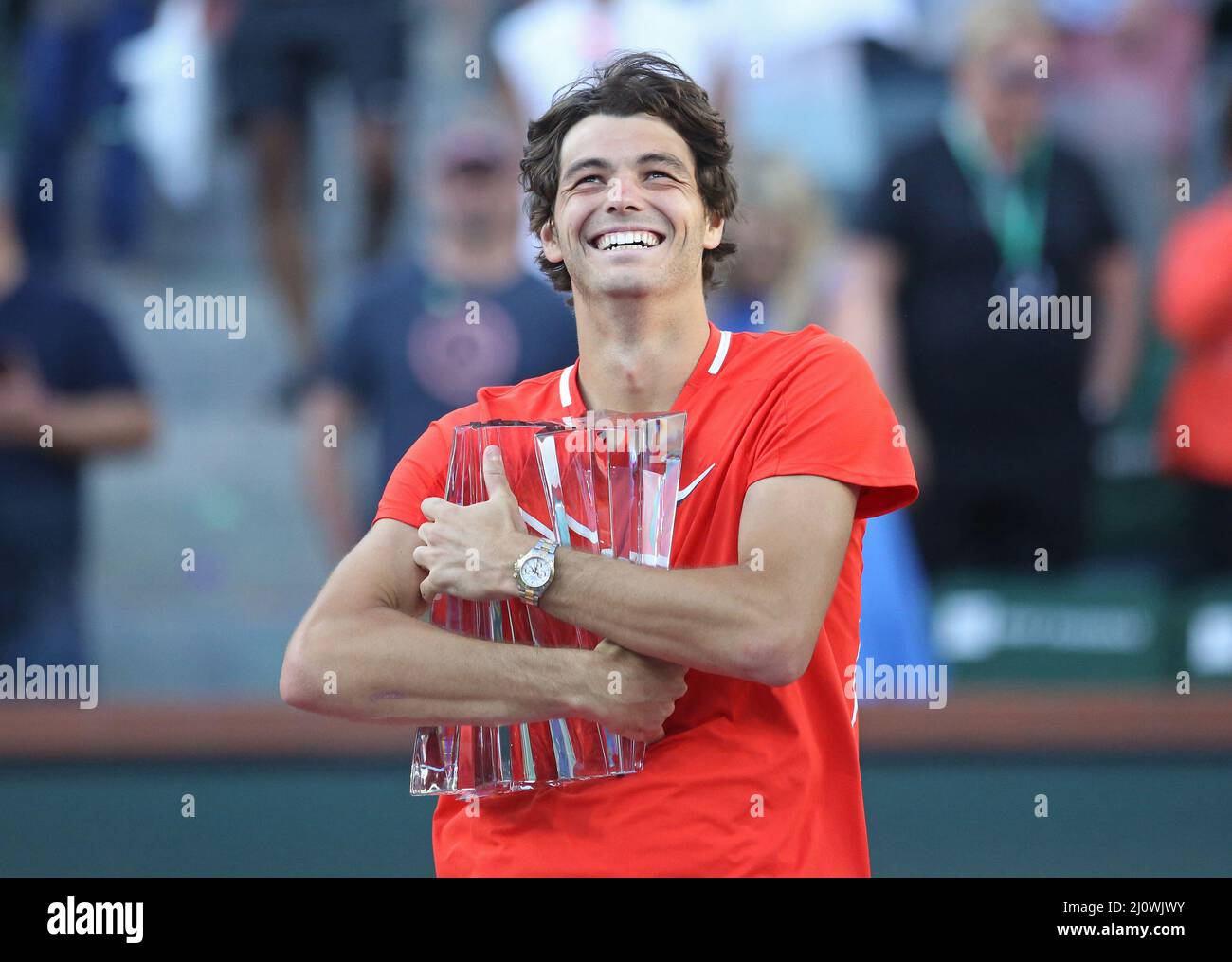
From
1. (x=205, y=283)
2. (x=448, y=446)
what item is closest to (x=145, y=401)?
(x=205, y=283)

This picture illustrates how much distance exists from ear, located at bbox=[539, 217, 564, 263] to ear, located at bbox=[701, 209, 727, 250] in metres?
0.24

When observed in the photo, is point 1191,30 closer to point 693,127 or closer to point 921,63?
point 921,63

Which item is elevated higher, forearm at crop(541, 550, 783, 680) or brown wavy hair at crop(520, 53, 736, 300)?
brown wavy hair at crop(520, 53, 736, 300)

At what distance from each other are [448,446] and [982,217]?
3471 millimetres

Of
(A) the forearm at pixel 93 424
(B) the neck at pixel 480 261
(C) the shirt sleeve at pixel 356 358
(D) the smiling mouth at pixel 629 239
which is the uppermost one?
(B) the neck at pixel 480 261

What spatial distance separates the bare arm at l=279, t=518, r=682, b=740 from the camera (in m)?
2.32

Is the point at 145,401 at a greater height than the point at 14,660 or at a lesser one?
greater

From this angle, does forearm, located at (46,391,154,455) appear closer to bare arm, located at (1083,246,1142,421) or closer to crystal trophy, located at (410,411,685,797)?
bare arm, located at (1083,246,1142,421)

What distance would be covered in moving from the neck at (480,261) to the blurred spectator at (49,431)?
116 cm

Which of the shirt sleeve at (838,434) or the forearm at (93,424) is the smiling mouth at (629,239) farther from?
the forearm at (93,424)

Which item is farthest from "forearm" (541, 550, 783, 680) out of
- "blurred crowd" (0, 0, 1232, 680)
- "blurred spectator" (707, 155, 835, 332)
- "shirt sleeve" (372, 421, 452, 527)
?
"blurred spectator" (707, 155, 835, 332)

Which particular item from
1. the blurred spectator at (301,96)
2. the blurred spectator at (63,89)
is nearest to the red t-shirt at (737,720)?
the blurred spectator at (301,96)

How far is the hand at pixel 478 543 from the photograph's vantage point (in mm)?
2363

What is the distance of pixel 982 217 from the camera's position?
18.5ft
